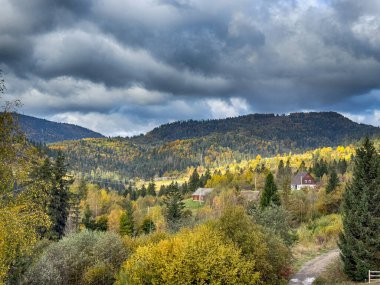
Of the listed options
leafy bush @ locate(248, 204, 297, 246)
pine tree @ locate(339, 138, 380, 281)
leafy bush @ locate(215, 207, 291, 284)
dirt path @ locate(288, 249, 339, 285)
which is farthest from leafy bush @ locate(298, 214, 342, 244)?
leafy bush @ locate(215, 207, 291, 284)

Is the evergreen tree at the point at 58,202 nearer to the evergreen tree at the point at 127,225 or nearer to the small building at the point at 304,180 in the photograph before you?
the evergreen tree at the point at 127,225

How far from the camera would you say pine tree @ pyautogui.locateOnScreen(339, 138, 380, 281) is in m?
37.4

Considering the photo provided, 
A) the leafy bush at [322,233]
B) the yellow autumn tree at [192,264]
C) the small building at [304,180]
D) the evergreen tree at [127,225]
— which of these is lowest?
the evergreen tree at [127,225]

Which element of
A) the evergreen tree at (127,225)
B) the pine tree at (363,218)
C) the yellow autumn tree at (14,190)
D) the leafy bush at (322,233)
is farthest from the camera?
the evergreen tree at (127,225)

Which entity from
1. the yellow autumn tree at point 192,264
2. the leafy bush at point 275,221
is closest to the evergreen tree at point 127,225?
the leafy bush at point 275,221

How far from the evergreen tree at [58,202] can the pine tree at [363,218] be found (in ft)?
127

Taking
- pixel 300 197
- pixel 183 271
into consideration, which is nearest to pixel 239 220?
pixel 183 271

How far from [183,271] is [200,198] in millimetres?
113980

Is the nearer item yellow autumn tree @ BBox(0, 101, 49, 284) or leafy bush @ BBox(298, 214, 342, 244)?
yellow autumn tree @ BBox(0, 101, 49, 284)

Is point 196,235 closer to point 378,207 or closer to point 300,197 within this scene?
point 378,207

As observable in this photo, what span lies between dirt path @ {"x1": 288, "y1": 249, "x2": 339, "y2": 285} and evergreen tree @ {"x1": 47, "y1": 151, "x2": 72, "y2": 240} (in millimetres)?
33526

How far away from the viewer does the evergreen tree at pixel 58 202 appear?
5656cm

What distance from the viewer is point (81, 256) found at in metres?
44.1

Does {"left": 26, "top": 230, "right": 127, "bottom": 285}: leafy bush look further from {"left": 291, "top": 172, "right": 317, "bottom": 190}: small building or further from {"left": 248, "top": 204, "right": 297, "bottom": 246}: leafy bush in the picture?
{"left": 291, "top": 172, "right": 317, "bottom": 190}: small building
